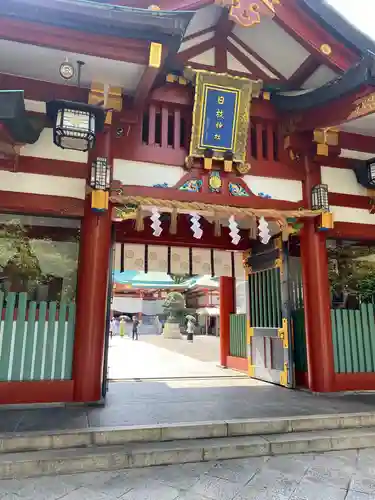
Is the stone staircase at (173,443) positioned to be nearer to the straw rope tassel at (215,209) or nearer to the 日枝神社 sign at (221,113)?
the straw rope tassel at (215,209)

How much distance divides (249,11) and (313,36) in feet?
4.05

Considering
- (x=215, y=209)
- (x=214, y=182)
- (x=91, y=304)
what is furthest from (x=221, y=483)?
(x=214, y=182)

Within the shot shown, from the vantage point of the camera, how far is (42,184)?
5.75 meters

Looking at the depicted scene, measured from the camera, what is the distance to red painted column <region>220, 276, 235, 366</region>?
417 inches

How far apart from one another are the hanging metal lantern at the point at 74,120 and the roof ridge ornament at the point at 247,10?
8.26ft

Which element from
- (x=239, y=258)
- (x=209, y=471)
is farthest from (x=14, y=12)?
(x=239, y=258)

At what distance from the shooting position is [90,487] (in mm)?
3322

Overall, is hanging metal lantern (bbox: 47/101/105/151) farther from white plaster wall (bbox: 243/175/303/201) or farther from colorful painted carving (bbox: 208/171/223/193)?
white plaster wall (bbox: 243/175/303/201)

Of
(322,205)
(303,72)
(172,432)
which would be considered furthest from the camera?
(303,72)

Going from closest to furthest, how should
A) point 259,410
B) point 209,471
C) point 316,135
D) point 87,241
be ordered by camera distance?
point 209,471 → point 259,410 → point 87,241 → point 316,135

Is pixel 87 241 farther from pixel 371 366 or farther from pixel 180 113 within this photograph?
pixel 371 366

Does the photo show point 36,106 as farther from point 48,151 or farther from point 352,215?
point 352,215

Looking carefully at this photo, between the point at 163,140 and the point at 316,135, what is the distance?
2651 millimetres

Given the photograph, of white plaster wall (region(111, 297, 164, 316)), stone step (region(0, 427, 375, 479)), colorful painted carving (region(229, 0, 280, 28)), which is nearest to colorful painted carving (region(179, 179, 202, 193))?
colorful painted carving (region(229, 0, 280, 28))
